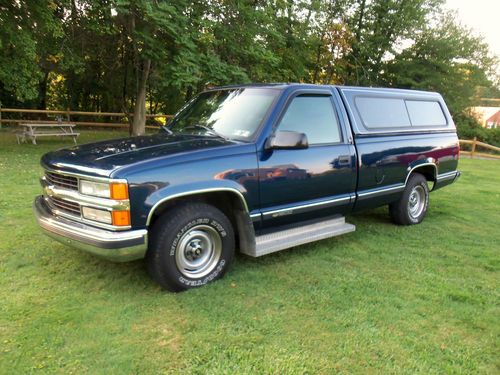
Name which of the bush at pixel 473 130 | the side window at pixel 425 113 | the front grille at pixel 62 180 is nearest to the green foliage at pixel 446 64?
the bush at pixel 473 130

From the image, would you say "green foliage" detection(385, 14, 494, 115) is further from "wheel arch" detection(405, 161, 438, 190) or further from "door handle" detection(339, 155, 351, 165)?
"door handle" detection(339, 155, 351, 165)

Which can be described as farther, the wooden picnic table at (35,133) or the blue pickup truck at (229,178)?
the wooden picnic table at (35,133)

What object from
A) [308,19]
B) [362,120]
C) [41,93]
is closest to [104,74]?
[41,93]

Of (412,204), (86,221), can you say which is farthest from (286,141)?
(412,204)

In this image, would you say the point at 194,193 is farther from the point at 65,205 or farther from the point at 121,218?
the point at 65,205

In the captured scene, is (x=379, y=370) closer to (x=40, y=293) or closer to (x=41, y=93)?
(x=40, y=293)

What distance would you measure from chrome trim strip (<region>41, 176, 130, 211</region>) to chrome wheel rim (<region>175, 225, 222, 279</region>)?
0.63 m

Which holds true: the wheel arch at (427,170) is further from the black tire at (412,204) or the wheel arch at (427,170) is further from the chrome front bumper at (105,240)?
the chrome front bumper at (105,240)

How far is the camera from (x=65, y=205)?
3.66 metres

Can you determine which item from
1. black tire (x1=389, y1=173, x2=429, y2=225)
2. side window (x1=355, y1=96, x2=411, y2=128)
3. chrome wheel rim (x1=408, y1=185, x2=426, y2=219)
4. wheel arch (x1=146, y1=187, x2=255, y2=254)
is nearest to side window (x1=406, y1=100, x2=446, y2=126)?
side window (x1=355, y1=96, x2=411, y2=128)

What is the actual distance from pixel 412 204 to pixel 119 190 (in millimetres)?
4538

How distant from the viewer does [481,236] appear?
225 inches

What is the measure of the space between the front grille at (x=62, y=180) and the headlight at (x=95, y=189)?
0.42ft

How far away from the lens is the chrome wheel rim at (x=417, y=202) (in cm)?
617
